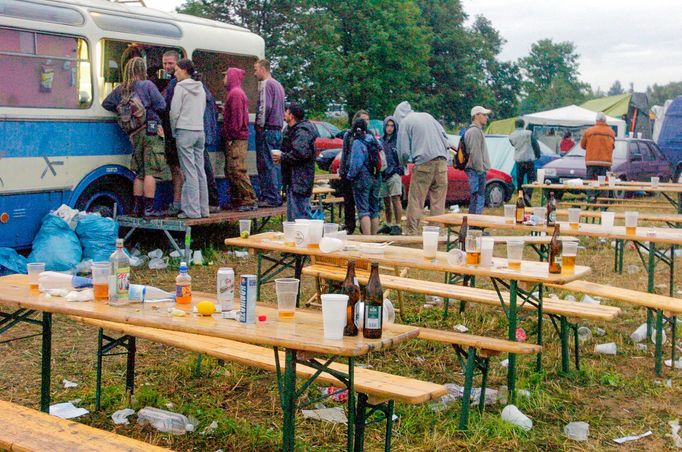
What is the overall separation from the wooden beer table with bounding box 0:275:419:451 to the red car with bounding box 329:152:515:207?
1234cm

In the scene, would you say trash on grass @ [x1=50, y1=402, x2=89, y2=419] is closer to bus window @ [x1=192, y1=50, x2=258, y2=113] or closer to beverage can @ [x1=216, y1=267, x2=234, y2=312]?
beverage can @ [x1=216, y1=267, x2=234, y2=312]

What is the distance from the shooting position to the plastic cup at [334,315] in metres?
3.57

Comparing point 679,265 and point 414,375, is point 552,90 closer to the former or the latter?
point 679,265

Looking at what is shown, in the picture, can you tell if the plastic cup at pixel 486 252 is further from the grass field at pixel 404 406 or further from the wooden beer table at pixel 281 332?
the wooden beer table at pixel 281 332

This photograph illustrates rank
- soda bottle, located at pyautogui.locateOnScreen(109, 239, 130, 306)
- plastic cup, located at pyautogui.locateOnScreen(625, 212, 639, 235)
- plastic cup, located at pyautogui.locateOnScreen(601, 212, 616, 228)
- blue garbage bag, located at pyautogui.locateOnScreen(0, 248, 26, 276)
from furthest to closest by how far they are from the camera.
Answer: blue garbage bag, located at pyautogui.locateOnScreen(0, 248, 26, 276), plastic cup, located at pyautogui.locateOnScreen(601, 212, 616, 228), plastic cup, located at pyautogui.locateOnScreen(625, 212, 639, 235), soda bottle, located at pyautogui.locateOnScreen(109, 239, 130, 306)

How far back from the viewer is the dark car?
19.0m

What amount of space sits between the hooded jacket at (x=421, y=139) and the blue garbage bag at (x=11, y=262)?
5.34 m

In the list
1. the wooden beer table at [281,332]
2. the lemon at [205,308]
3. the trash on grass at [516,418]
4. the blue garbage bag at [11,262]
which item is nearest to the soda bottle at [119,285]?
the wooden beer table at [281,332]

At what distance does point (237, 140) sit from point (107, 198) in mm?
1851

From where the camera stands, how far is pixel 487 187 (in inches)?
685

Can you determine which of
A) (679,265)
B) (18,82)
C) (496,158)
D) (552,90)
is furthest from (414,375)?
(552,90)

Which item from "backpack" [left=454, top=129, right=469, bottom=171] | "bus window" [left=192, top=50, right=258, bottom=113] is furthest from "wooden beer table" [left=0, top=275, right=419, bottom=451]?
"backpack" [left=454, top=129, right=469, bottom=171]

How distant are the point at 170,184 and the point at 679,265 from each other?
6.41 meters

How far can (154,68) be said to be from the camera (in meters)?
10.7
